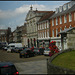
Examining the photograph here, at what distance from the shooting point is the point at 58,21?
2023 inches

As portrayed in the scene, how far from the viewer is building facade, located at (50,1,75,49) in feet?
146

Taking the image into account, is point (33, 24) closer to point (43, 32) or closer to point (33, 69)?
point (43, 32)

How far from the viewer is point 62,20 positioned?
48844mm

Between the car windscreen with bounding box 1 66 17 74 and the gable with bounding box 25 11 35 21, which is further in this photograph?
the gable with bounding box 25 11 35 21

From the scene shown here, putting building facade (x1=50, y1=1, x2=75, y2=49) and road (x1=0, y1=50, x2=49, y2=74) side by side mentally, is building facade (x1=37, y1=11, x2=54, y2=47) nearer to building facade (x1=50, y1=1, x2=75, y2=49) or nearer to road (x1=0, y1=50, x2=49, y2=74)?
building facade (x1=50, y1=1, x2=75, y2=49)

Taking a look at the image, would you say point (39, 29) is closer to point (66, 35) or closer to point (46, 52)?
point (46, 52)

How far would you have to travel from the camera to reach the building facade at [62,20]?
1746 inches

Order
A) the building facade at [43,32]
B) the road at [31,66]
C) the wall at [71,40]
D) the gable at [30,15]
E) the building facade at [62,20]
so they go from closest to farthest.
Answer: the road at [31,66], the wall at [71,40], the building facade at [62,20], the building facade at [43,32], the gable at [30,15]

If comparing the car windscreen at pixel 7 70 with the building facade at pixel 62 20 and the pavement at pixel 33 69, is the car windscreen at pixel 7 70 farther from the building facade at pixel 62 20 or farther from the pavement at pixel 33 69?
the building facade at pixel 62 20

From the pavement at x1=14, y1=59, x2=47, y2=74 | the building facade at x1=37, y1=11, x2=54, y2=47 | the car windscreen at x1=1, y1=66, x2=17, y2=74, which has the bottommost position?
the pavement at x1=14, y1=59, x2=47, y2=74

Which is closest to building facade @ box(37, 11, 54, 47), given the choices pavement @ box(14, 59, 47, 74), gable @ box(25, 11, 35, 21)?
gable @ box(25, 11, 35, 21)

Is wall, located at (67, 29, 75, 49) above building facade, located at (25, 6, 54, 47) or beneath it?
beneath

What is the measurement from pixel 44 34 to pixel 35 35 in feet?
34.3

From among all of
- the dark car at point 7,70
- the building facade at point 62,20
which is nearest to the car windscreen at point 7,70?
the dark car at point 7,70
